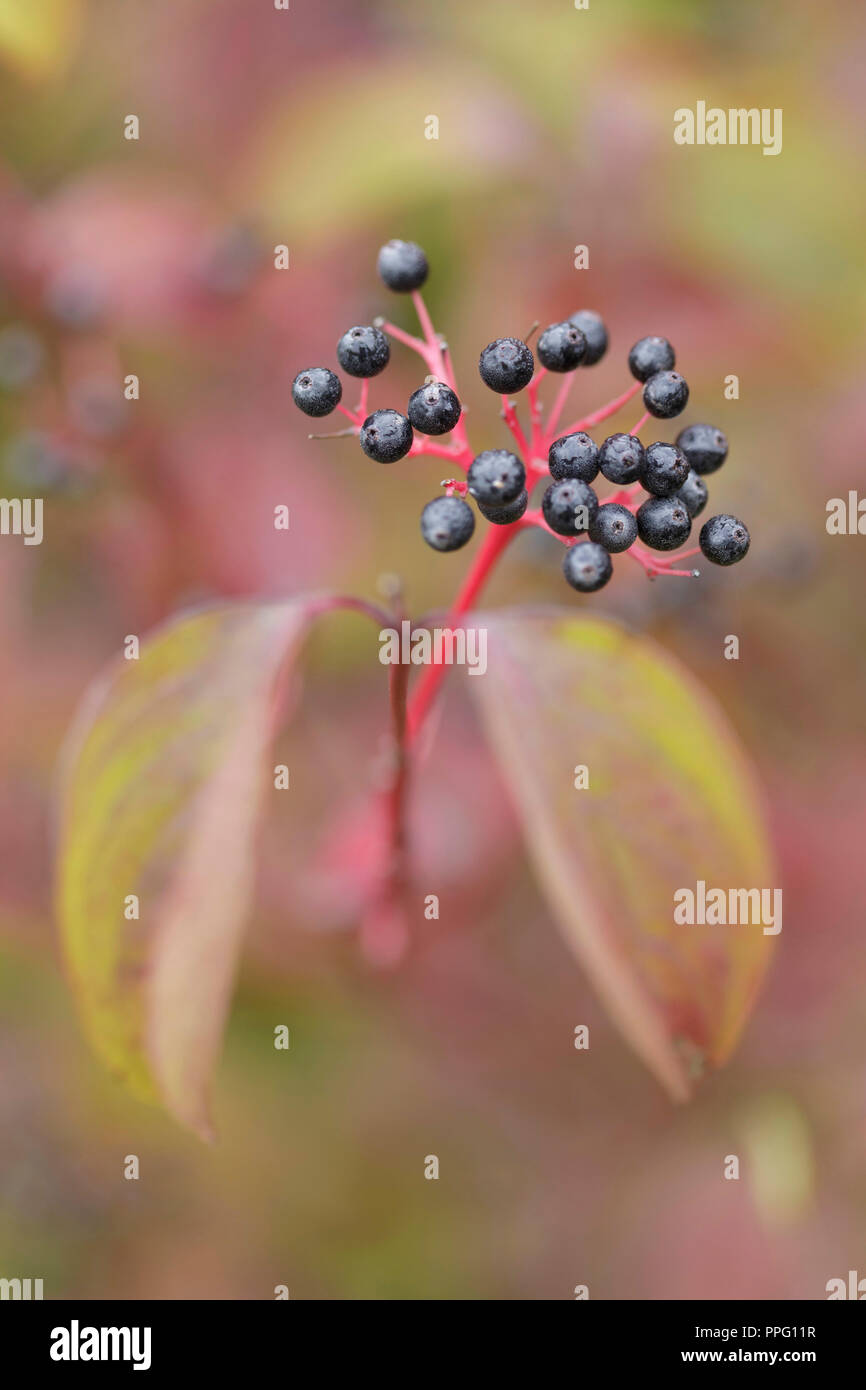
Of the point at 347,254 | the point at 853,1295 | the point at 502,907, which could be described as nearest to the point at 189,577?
the point at 347,254

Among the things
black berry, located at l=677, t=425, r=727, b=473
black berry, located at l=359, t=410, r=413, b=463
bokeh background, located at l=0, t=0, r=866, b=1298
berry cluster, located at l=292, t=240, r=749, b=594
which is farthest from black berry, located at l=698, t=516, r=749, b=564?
bokeh background, located at l=0, t=0, r=866, b=1298

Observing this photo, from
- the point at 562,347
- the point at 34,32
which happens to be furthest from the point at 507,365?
the point at 34,32

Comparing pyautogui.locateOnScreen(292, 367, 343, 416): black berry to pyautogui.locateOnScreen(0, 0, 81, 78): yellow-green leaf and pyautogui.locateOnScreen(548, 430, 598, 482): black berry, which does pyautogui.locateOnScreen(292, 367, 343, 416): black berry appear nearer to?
pyautogui.locateOnScreen(548, 430, 598, 482): black berry

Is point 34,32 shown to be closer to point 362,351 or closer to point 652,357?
point 362,351

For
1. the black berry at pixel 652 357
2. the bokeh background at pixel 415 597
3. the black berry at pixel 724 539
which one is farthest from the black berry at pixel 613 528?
the bokeh background at pixel 415 597

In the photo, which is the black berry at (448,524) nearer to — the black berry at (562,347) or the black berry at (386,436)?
the black berry at (386,436)
